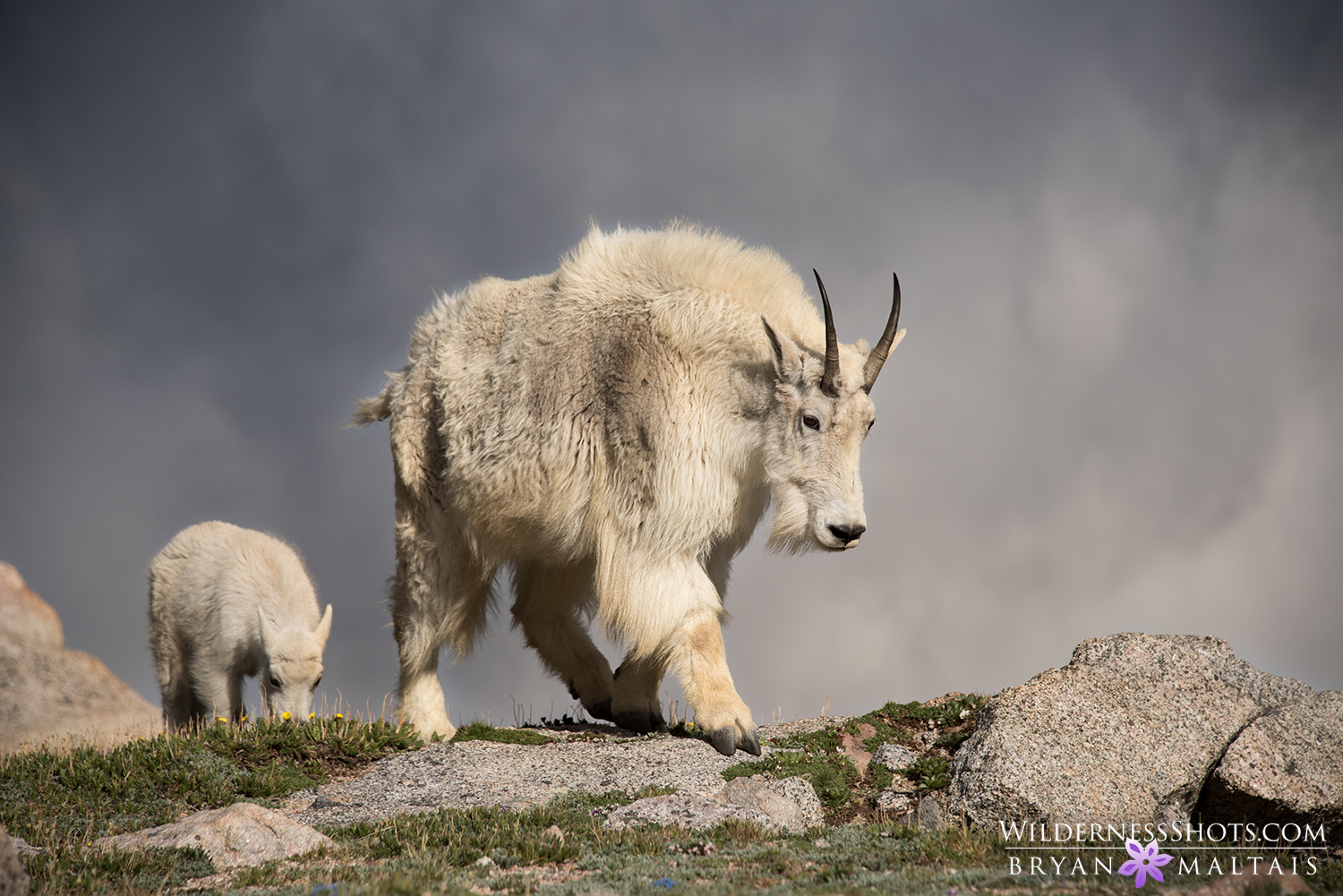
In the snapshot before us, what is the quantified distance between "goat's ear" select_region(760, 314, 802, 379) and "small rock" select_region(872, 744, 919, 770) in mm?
3288

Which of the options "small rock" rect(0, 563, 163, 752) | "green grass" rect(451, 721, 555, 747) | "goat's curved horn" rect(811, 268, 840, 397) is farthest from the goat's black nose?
"small rock" rect(0, 563, 163, 752)

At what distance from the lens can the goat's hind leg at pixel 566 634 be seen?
9656 millimetres

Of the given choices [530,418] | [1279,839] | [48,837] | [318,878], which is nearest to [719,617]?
[530,418]

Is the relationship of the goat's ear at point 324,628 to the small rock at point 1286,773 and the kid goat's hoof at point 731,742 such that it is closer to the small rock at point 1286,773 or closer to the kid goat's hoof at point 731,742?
the kid goat's hoof at point 731,742

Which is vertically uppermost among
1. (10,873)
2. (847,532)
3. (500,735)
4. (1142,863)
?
(847,532)

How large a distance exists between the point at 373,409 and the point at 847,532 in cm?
609

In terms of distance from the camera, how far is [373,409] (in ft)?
35.9

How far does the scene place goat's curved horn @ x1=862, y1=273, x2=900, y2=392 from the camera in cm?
776

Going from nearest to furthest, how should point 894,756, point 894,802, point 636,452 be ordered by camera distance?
point 894,802, point 636,452, point 894,756

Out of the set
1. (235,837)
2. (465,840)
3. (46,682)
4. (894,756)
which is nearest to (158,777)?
(235,837)

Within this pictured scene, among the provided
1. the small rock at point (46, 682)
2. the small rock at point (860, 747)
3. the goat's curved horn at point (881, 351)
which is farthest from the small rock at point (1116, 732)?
the small rock at point (46, 682)

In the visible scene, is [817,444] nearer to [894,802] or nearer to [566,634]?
[894,802]

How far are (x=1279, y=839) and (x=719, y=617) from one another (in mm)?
4378

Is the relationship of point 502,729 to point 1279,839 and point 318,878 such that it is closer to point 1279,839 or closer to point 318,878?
point 318,878
